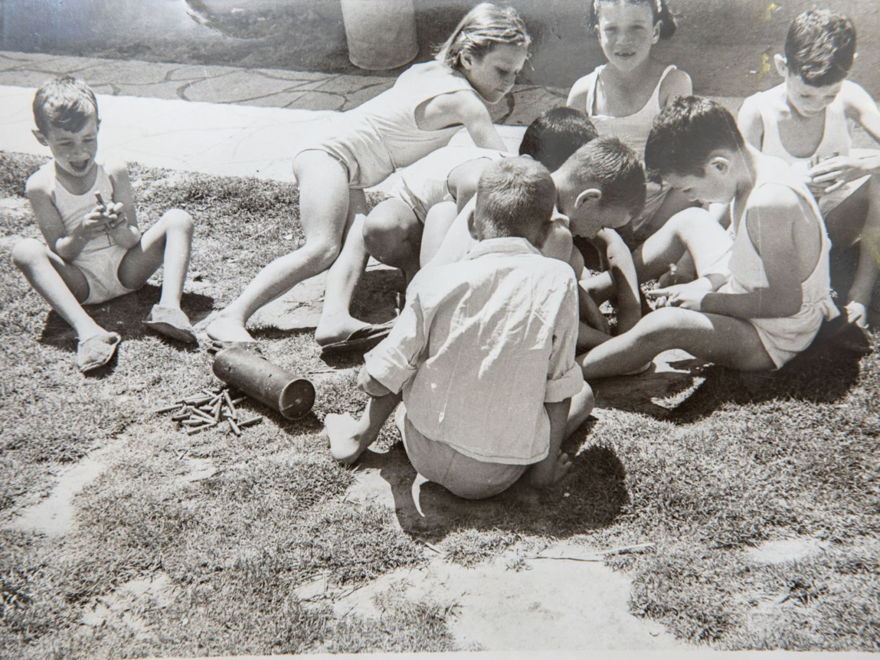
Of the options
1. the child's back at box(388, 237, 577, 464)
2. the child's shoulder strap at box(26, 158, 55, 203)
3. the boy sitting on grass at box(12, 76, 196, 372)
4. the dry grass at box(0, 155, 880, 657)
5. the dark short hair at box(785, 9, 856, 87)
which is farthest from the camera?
the child's shoulder strap at box(26, 158, 55, 203)

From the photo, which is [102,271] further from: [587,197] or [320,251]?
[587,197]

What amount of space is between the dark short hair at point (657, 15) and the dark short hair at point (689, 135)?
37cm

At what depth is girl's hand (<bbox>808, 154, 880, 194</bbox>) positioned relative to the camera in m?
2.29

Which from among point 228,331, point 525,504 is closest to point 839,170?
point 525,504

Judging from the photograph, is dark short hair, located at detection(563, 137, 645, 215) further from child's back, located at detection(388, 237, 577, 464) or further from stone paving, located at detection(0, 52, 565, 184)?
child's back, located at detection(388, 237, 577, 464)

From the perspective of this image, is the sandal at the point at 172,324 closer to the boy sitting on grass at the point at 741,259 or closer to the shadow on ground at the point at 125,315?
the shadow on ground at the point at 125,315

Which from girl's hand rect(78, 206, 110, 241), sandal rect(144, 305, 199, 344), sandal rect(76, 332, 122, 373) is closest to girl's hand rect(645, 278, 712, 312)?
sandal rect(144, 305, 199, 344)

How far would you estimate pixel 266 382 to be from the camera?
2.46 meters

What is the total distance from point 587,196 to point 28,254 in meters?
2.06

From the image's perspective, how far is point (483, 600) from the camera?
5.91ft

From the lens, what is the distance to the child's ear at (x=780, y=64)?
2299 mm

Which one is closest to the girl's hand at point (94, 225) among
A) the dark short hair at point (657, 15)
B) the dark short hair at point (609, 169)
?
the dark short hair at point (609, 169)

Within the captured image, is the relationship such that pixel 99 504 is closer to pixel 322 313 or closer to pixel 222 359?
pixel 222 359

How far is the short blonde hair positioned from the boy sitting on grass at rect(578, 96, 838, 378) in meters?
0.57
